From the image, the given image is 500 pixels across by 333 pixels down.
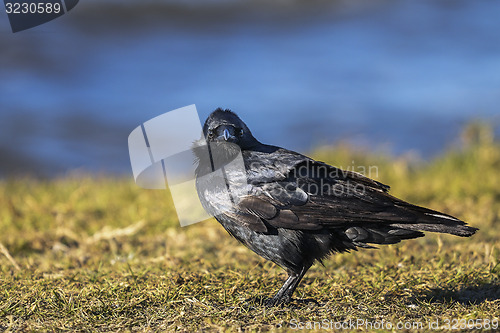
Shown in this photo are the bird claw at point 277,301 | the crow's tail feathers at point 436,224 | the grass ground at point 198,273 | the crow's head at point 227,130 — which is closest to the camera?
the grass ground at point 198,273

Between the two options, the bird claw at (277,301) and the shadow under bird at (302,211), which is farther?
the bird claw at (277,301)

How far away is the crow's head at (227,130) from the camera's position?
3.86 meters

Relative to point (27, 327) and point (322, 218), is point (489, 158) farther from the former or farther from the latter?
point (27, 327)

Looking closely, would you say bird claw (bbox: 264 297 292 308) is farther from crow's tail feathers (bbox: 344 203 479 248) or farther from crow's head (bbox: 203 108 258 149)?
crow's head (bbox: 203 108 258 149)

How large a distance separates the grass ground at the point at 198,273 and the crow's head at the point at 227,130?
1.07 metres

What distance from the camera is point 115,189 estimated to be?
8.00 meters

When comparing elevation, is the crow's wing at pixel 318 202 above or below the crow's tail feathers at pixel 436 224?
above

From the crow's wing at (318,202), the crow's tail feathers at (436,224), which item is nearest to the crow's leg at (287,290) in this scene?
the crow's wing at (318,202)

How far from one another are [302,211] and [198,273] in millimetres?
1247

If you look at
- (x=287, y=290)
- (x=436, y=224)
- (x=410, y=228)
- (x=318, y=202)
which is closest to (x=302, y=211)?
(x=318, y=202)

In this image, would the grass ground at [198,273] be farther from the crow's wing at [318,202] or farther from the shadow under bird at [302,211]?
the crow's wing at [318,202]

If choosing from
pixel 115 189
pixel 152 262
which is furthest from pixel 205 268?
pixel 115 189

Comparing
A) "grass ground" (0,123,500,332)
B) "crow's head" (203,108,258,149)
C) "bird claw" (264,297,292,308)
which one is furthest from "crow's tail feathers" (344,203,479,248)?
"crow's head" (203,108,258,149)

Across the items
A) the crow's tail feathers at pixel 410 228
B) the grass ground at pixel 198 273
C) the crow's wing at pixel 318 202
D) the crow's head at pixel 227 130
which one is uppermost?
the crow's head at pixel 227 130
